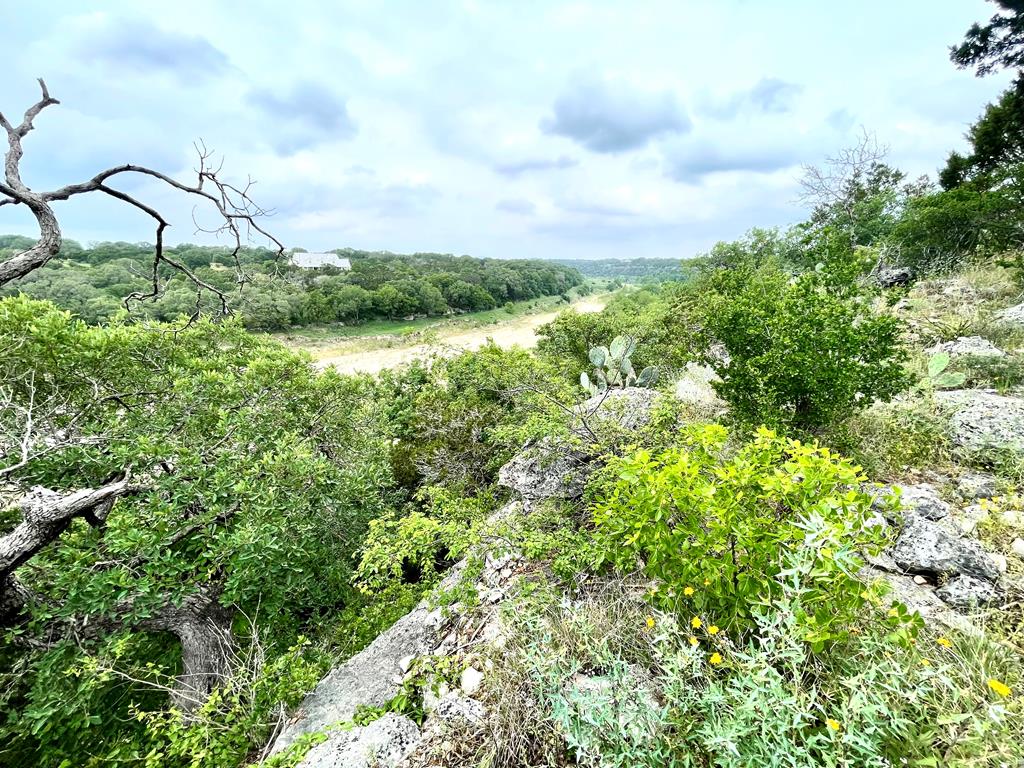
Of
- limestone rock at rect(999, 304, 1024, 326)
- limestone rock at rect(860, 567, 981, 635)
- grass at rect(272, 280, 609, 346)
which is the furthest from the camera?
grass at rect(272, 280, 609, 346)

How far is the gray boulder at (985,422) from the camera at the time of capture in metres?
4.04

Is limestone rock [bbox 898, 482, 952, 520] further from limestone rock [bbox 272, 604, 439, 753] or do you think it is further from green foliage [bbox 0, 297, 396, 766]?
green foliage [bbox 0, 297, 396, 766]

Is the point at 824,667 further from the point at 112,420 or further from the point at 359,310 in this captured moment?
the point at 359,310

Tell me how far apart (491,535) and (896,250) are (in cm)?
1522

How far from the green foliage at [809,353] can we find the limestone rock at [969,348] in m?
2.88

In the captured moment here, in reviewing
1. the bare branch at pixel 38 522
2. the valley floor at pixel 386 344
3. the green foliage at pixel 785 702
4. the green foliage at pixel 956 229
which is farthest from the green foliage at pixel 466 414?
the valley floor at pixel 386 344

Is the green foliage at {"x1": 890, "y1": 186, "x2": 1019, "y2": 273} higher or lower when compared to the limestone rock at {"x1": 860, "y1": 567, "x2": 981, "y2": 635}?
higher

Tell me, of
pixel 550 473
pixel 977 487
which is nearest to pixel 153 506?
pixel 550 473

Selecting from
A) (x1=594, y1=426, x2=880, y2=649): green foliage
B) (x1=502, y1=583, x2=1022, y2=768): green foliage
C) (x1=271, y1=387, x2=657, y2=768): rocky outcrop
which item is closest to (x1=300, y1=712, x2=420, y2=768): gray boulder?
(x1=271, y1=387, x2=657, y2=768): rocky outcrop

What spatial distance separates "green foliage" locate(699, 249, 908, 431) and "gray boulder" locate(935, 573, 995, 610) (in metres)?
1.76

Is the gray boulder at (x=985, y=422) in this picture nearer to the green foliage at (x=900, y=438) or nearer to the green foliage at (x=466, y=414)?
the green foliage at (x=900, y=438)

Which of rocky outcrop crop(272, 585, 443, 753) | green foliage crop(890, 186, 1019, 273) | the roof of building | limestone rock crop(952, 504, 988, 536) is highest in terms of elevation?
the roof of building

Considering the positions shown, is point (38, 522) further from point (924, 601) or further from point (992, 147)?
point (992, 147)

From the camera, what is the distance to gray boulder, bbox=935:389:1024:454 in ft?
13.3
